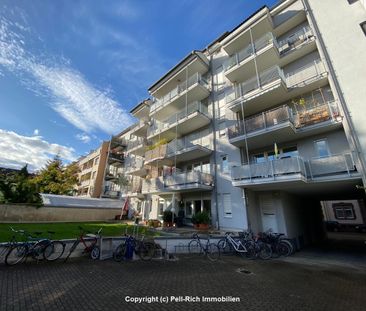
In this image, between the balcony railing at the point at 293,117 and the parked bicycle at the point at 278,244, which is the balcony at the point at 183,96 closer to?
the balcony railing at the point at 293,117

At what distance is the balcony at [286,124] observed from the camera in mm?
11344

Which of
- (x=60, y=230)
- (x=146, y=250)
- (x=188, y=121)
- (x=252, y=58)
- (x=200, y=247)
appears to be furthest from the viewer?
(x=188, y=121)

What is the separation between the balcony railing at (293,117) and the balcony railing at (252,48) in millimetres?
5602

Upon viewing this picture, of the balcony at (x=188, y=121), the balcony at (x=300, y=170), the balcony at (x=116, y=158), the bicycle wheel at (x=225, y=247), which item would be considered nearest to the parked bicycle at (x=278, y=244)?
the bicycle wheel at (x=225, y=247)

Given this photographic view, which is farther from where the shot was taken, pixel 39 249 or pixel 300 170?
pixel 300 170

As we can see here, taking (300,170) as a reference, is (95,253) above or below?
below

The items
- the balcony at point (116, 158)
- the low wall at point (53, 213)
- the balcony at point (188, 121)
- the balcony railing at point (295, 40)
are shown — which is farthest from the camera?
the balcony at point (116, 158)

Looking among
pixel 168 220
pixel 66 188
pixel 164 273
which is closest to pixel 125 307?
pixel 164 273

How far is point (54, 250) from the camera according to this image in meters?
7.74

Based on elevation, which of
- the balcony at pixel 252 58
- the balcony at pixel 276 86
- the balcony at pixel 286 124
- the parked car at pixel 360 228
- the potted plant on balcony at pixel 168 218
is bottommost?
the parked car at pixel 360 228

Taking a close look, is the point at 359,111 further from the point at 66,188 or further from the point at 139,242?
the point at 66,188

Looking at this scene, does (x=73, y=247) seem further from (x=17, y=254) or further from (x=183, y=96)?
(x=183, y=96)

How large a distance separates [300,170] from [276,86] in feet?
20.1

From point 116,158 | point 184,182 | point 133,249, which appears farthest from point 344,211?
point 116,158
